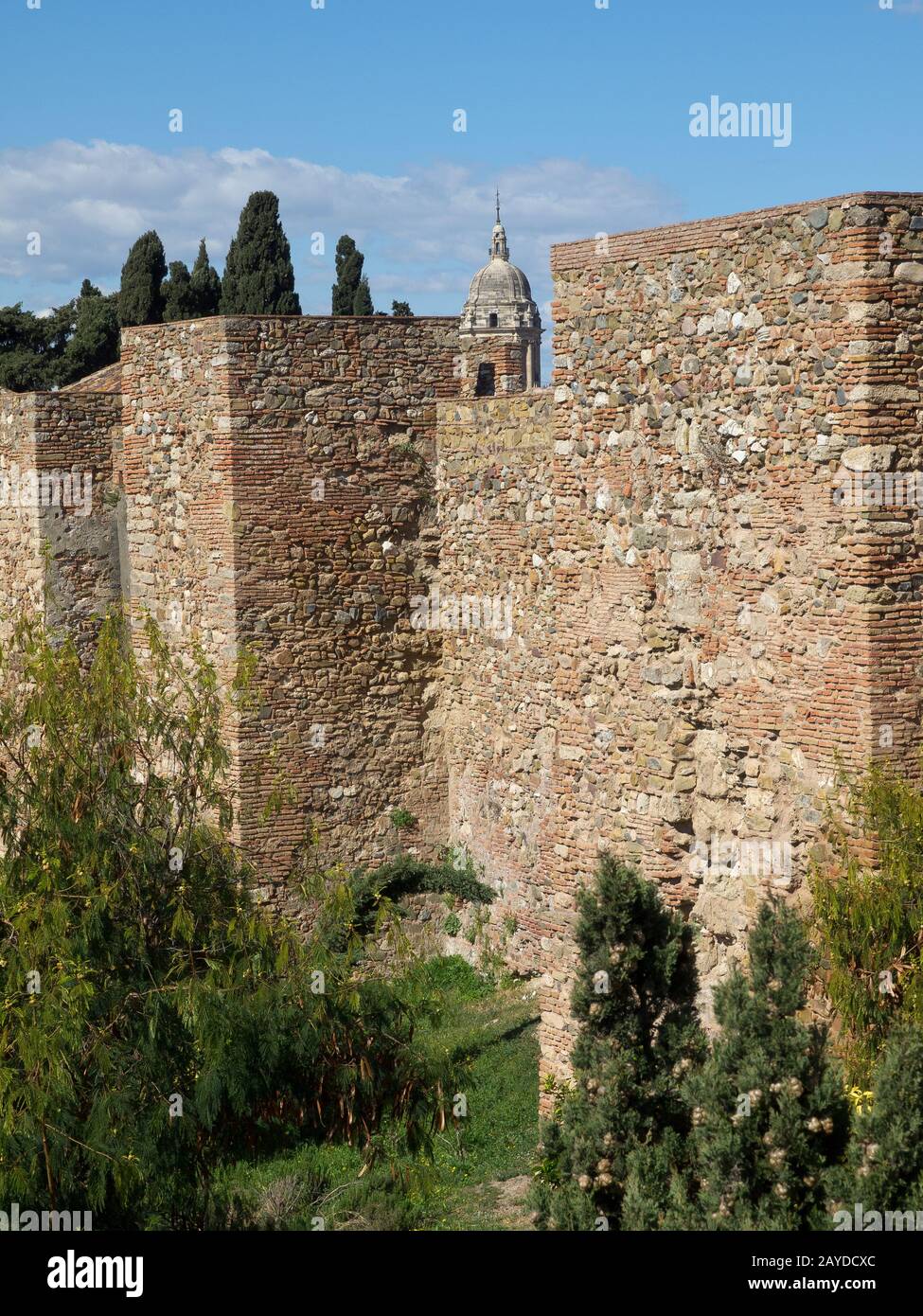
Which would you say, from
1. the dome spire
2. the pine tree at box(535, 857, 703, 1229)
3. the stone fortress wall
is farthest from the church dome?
the pine tree at box(535, 857, 703, 1229)

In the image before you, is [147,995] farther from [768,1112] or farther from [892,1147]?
[892,1147]

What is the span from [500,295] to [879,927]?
189 feet

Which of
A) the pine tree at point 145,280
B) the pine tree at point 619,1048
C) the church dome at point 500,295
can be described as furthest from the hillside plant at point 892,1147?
the church dome at point 500,295

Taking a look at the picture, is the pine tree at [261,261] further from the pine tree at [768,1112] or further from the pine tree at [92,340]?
the pine tree at [768,1112]

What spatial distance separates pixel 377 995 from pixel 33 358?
29380 mm

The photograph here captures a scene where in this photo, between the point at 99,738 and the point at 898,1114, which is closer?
the point at 898,1114

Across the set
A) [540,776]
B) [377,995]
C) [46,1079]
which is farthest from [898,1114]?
[540,776]

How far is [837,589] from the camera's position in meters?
7.19

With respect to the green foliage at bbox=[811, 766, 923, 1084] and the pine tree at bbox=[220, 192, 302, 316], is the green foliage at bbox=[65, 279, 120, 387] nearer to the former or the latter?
the pine tree at bbox=[220, 192, 302, 316]

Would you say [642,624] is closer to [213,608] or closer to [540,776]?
[540,776]

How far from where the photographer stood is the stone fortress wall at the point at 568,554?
7180mm

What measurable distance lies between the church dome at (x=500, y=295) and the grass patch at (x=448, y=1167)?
168 feet

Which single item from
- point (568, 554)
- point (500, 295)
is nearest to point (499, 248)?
point (500, 295)

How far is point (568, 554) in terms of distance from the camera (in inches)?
363
